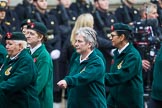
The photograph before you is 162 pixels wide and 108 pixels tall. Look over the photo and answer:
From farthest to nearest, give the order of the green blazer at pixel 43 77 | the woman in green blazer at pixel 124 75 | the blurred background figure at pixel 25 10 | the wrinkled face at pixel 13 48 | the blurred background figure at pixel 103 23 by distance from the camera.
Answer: the blurred background figure at pixel 25 10 → the blurred background figure at pixel 103 23 → the woman in green blazer at pixel 124 75 → the green blazer at pixel 43 77 → the wrinkled face at pixel 13 48

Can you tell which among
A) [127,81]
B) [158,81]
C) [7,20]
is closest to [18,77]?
[127,81]

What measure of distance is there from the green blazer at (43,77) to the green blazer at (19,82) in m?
0.48

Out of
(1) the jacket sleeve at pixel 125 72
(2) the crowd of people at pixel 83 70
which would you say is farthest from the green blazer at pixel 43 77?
(1) the jacket sleeve at pixel 125 72

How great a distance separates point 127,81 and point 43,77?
117cm

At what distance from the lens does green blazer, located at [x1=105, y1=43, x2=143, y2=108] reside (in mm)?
8156

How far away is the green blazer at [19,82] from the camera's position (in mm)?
7133

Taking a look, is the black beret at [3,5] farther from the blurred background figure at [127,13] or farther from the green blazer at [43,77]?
the green blazer at [43,77]

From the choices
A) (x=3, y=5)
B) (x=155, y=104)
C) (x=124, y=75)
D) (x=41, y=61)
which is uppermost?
(x=3, y=5)

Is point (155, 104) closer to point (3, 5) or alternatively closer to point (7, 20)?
point (3, 5)

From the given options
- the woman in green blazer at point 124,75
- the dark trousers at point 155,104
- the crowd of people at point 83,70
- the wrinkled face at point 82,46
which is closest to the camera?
the crowd of people at point 83,70

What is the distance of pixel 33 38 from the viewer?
8.20 meters

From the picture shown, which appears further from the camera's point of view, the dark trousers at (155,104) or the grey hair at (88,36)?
the dark trousers at (155,104)

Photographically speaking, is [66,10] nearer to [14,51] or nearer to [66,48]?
[66,48]

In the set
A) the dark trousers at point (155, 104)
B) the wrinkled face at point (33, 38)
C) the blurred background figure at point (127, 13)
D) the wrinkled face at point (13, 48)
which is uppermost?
the wrinkled face at point (13, 48)
